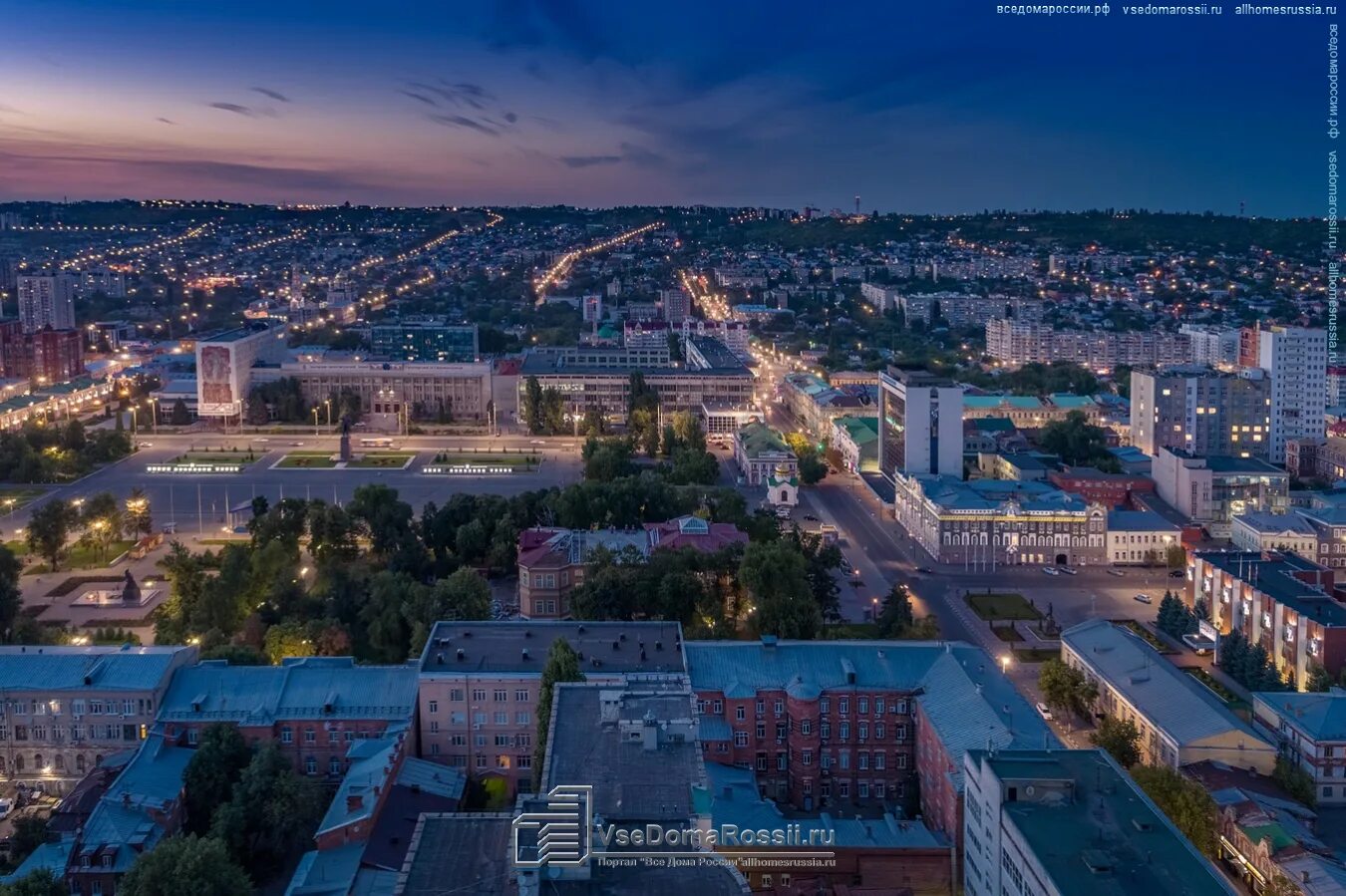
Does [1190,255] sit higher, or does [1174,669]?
[1190,255]

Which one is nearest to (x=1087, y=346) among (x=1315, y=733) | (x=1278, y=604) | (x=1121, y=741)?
(x=1278, y=604)

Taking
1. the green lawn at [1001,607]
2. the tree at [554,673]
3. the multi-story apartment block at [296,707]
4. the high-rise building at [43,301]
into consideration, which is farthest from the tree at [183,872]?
the high-rise building at [43,301]

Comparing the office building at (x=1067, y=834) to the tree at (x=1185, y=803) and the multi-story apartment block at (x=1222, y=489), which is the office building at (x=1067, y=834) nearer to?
the tree at (x=1185, y=803)

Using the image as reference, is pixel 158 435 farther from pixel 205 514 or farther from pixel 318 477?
pixel 205 514

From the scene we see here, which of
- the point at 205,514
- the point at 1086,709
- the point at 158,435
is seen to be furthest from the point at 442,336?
the point at 1086,709

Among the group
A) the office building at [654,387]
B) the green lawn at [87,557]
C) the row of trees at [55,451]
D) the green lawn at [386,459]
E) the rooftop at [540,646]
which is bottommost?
the green lawn at [87,557]

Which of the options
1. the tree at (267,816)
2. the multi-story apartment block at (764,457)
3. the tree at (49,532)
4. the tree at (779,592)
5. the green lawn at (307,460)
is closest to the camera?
the tree at (267,816)

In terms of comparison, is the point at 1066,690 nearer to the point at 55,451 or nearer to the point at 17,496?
the point at 17,496
